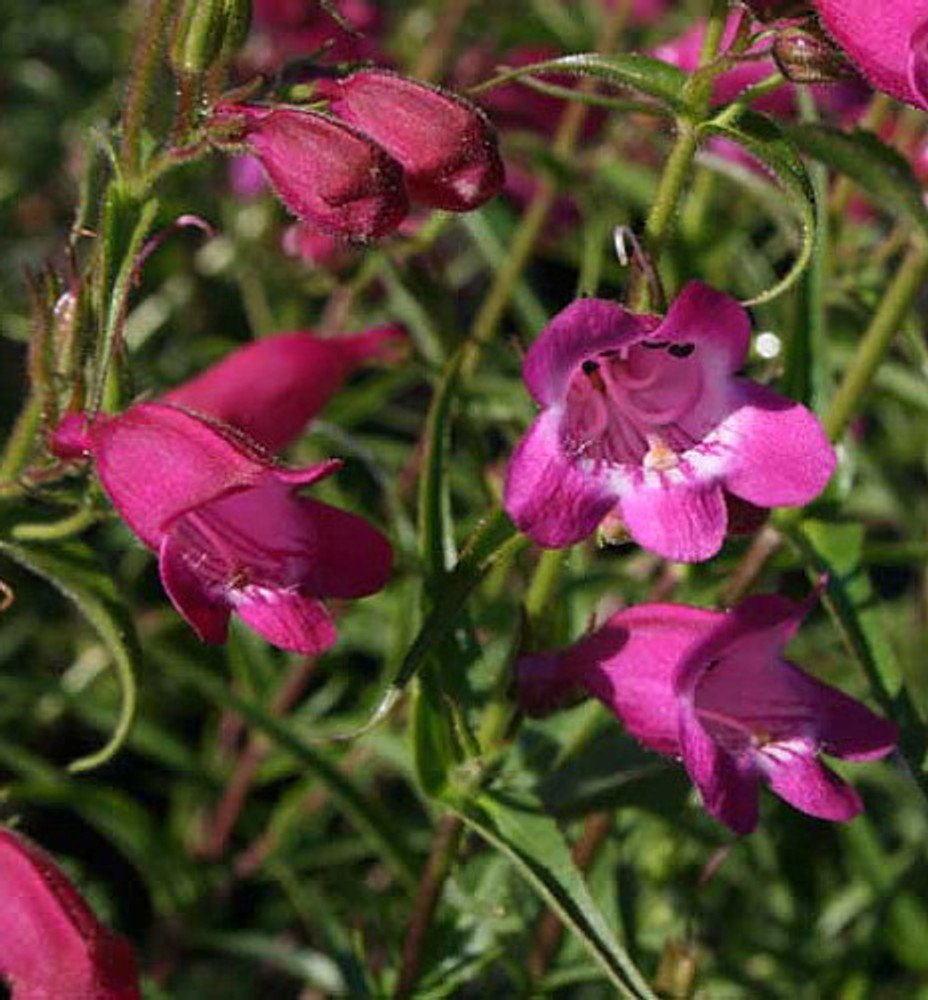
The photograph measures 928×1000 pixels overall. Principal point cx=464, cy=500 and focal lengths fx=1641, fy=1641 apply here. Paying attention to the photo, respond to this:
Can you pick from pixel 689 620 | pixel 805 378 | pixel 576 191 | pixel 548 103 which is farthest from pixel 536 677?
pixel 548 103

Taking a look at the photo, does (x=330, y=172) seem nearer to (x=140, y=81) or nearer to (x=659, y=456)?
(x=140, y=81)

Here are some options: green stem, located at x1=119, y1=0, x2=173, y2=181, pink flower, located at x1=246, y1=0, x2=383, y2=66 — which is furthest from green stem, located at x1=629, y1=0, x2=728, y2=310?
pink flower, located at x1=246, y1=0, x2=383, y2=66

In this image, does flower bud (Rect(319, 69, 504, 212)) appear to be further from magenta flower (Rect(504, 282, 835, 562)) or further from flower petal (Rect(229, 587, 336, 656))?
flower petal (Rect(229, 587, 336, 656))

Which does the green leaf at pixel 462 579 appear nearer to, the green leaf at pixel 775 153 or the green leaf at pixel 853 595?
the green leaf at pixel 775 153

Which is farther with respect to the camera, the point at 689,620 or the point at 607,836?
the point at 607,836

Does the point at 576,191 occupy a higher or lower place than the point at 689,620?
lower

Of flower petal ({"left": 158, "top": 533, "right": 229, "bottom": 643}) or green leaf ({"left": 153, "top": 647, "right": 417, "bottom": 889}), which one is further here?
green leaf ({"left": 153, "top": 647, "right": 417, "bottom": 889})

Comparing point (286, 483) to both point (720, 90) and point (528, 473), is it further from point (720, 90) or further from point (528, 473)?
point (720, 90)
